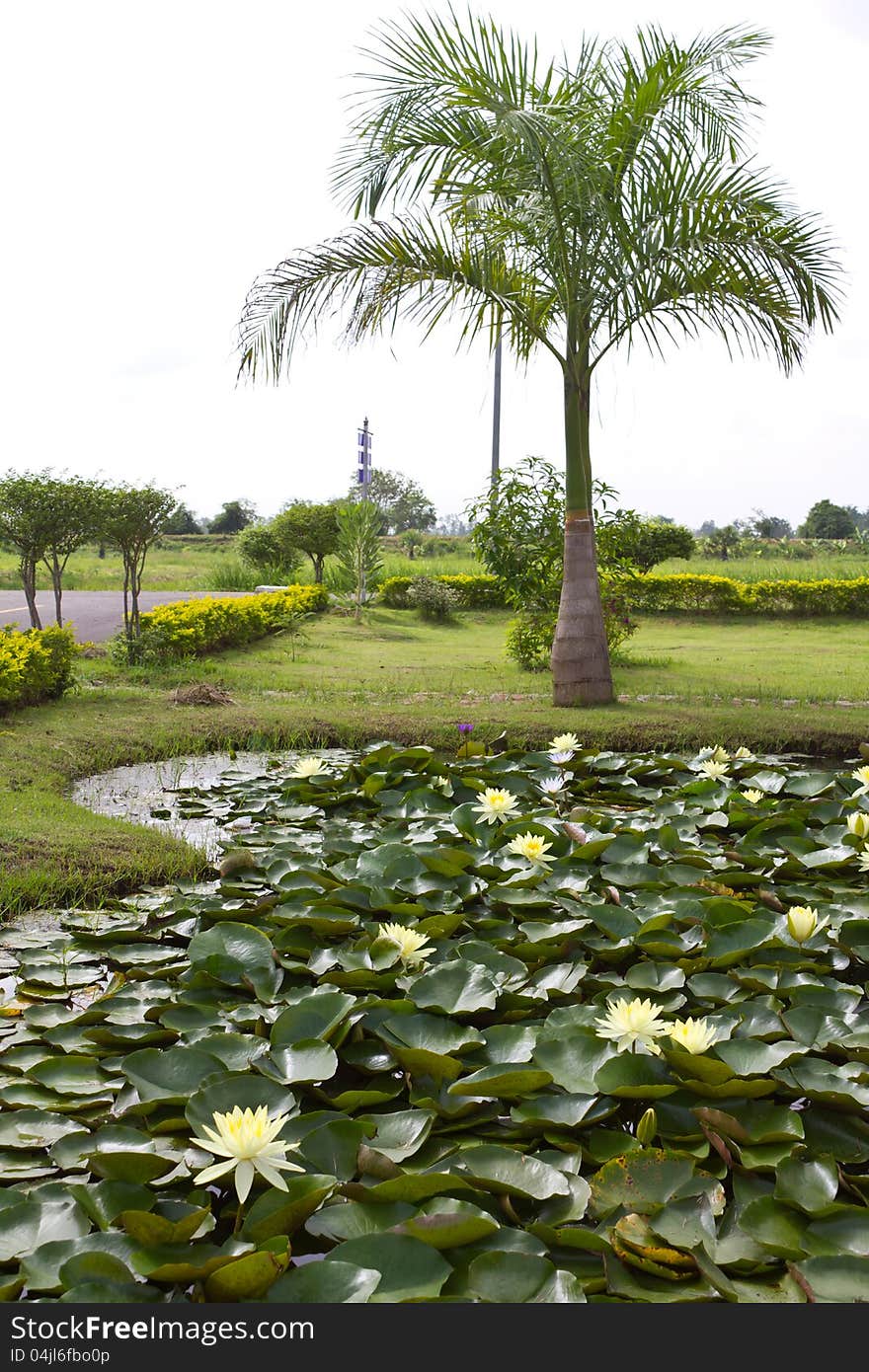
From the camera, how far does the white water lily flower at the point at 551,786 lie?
3873 mm

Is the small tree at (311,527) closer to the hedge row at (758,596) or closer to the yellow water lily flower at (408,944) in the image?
the hedge row at (758,596)

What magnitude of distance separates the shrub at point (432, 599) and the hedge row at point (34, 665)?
777 cm

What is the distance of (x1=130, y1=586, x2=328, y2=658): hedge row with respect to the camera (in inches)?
356

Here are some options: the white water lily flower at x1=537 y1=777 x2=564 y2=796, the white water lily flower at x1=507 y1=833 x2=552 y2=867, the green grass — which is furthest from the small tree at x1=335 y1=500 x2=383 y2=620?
the white water lily flower at x1=507 y1=833 x2=552 y2=867

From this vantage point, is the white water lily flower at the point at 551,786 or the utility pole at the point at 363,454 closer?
the white water lily flower at the point at 551,786

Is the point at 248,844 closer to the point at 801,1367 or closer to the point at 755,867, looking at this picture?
the point at 755,867

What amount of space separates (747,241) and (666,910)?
507 centimetres

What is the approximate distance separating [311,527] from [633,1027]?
15871 millimetres

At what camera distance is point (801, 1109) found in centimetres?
186

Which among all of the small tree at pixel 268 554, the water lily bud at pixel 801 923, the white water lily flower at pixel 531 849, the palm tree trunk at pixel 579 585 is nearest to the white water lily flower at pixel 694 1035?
the water lily bud at pixel 801 923

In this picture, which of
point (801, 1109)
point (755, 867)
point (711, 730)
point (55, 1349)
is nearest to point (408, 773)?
point (755, 867)

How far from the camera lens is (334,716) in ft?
18.9

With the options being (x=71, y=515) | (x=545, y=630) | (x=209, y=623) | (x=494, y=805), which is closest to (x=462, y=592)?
(x=209, y=623)

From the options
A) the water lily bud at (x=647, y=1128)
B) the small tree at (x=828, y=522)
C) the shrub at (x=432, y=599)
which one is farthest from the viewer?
the small tree at (x=828, y=522)
